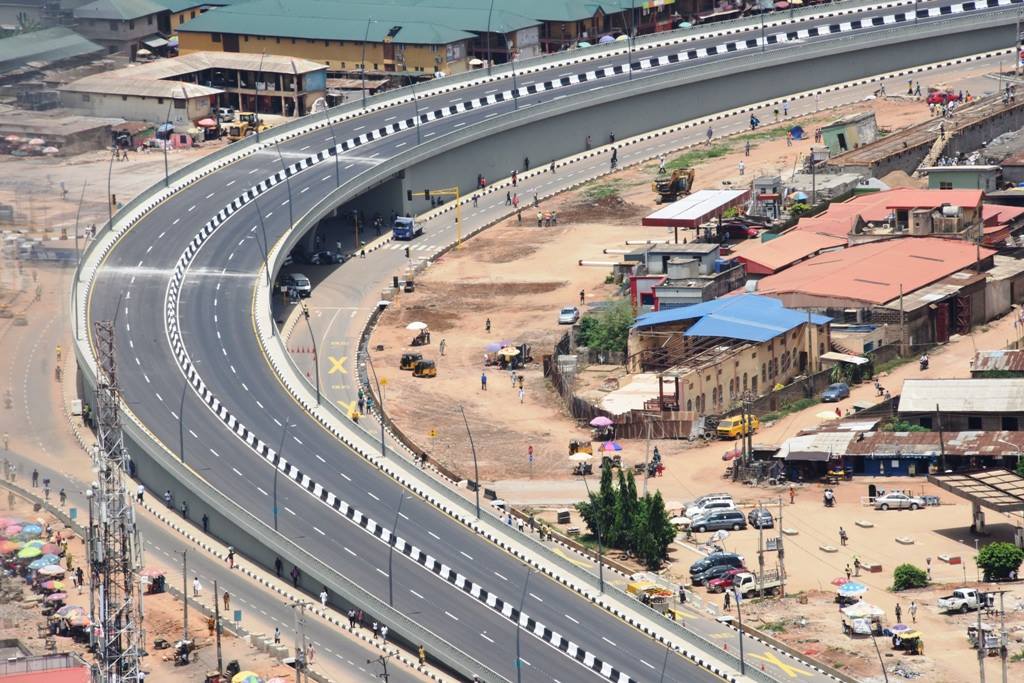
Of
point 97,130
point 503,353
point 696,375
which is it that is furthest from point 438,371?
point 97,130

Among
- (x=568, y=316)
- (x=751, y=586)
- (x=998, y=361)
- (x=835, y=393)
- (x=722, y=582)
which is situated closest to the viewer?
(x=751, y=586)

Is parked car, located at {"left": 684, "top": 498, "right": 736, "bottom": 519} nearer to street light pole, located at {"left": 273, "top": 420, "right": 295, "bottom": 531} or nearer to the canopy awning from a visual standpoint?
street light pole, located at {"left": 273, "top": 420, "right": 295, "bottom": 531}

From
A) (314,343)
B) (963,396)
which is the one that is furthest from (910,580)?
(314,343)

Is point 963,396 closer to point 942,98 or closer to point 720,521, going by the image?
point 720,521

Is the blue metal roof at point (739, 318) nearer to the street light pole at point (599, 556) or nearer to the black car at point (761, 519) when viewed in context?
the black car at point (761, 519)

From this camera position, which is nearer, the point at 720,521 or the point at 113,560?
the point at 113,560

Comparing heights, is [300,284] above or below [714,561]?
above
